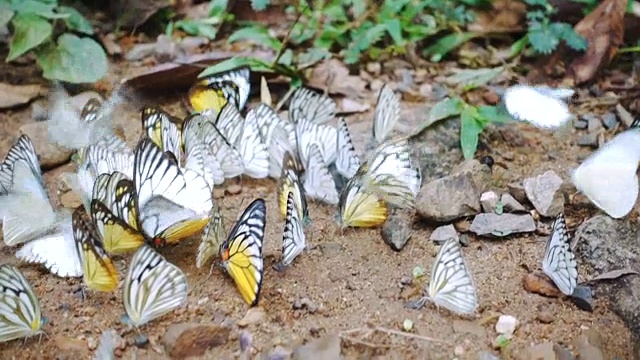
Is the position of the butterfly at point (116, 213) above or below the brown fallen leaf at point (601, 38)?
above

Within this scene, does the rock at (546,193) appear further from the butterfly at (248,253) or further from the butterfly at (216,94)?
the butterfly at (216,94)

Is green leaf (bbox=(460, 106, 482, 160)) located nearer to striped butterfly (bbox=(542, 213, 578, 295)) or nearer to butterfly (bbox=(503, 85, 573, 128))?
butterfly (bbox=(503, 85, 573, 128))

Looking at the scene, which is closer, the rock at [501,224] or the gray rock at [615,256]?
the gray rock at [615,256]

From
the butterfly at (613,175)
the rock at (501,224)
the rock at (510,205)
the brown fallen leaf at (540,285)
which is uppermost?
the butterfly at (613,175)

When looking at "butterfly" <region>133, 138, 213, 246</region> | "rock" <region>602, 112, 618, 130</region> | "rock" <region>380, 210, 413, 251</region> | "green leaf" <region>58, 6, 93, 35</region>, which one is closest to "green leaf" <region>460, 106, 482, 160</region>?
"rock" <region>380, 210, 413, 251</region>

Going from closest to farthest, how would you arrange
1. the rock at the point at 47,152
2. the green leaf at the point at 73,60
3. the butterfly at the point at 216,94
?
the rock at the point at 47,152, the butterfly at the point at 216,94, the green leaf at the point at 73,60

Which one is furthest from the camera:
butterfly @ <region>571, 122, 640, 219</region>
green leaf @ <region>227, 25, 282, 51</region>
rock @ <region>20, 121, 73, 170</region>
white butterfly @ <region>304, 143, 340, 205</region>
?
green leaf @ <region>227, 25, 282, 51</region>

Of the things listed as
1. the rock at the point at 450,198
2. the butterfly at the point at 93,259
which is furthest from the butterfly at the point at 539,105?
the butterfly at the point at 93,259

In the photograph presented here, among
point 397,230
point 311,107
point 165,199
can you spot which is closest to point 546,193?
point 397,230

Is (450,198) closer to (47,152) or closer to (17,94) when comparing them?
(47,152)
